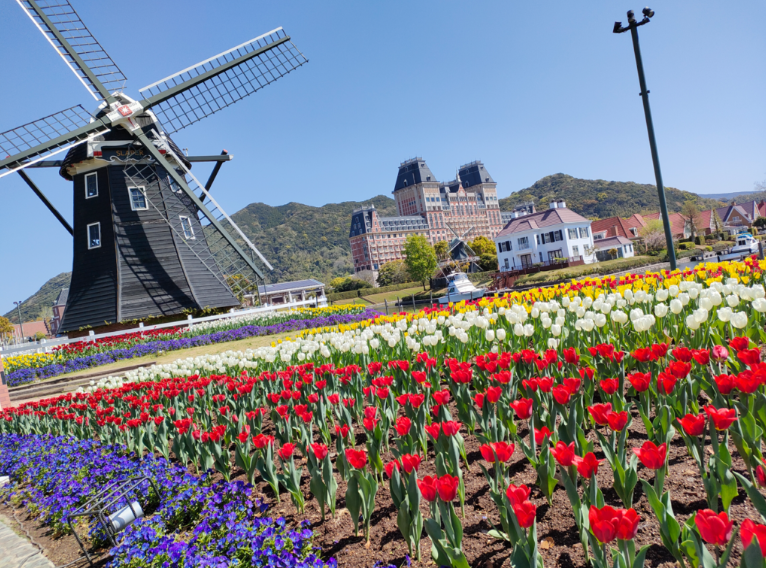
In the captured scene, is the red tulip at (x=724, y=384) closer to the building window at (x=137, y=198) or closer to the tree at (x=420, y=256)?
the building window at (x=137, y=198)

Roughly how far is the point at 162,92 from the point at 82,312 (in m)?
10.2

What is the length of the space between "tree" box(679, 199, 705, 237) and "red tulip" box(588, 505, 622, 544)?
221 feet

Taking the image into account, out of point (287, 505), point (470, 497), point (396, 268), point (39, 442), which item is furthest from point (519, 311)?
point (396, 268)

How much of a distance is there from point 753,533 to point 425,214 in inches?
4831

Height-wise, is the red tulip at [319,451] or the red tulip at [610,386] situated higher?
the red tulip at [610,386]

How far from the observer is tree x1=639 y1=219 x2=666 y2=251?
175ft

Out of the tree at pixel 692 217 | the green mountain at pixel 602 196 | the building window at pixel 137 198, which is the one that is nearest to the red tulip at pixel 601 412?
the building window at pixel 137 198

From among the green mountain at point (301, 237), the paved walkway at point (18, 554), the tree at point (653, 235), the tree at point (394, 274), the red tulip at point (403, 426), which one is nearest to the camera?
the red tulip at point (403, 426)

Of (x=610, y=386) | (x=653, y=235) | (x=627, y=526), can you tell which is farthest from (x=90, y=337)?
(x=653, y=235)

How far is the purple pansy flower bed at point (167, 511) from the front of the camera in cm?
239

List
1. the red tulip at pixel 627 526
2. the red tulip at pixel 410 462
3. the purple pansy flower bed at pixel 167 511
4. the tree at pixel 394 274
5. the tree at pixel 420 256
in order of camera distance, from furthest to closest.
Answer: the tree at pixel 394 274 < the tree at pixel 420 256 < the purple pansy flower bed at pixel 167 511 < the red tulip at pixel 410 462 < the red tulip at pixel 627 526

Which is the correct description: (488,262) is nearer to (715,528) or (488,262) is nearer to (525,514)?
(525,514)

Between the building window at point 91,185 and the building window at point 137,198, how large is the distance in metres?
1.51

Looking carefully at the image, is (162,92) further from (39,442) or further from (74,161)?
(39,442)
